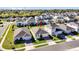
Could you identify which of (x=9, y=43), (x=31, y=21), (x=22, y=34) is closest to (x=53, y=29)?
(x=31, y=21)

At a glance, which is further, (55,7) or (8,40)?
(55,7)

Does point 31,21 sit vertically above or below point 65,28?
above

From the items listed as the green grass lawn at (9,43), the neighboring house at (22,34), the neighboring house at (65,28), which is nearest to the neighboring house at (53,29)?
the neighboring house at (65,28)

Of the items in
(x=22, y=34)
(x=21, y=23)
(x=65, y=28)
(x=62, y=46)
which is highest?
(x=21, y=23)

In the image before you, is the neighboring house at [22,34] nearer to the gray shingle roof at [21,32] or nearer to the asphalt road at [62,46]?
the gray shingle roof at [21,32]

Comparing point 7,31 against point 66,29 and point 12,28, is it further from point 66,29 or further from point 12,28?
point 66,29

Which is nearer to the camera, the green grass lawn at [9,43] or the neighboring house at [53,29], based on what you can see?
the green grass lawn at [9,43]

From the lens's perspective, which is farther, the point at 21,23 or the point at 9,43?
the point at 21,23

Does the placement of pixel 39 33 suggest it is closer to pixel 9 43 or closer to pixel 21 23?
pixel 21 23
